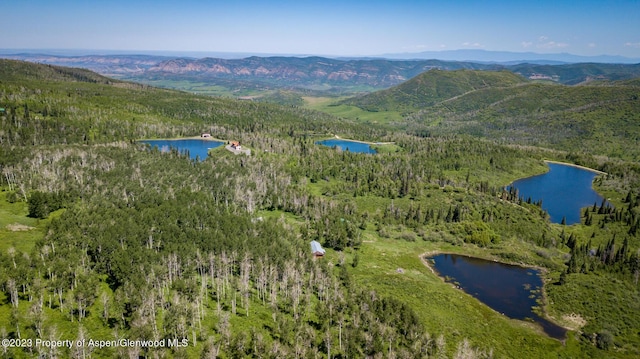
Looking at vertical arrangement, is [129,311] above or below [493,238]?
above

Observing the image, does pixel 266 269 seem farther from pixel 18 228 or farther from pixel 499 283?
pixel 18 228

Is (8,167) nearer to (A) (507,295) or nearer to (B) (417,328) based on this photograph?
(B) (417,328)

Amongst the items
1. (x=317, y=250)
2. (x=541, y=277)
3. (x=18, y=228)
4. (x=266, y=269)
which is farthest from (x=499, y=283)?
(x=18, y=228)

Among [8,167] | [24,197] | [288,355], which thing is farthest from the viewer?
[8,167]

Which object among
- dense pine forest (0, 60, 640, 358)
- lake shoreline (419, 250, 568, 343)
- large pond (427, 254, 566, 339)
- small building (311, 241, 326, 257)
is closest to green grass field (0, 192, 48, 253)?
dense pine forest (0, 60, 640, 358)

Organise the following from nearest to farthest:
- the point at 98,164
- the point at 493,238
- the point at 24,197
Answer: the point at 24,197, the point at 493,238, the point at 98,164

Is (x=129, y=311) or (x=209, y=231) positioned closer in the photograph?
(x=129, y=311)

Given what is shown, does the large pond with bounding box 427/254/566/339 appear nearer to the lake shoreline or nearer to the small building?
the lake shoreline

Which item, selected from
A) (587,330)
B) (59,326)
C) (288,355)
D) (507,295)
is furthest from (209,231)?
(587,330)

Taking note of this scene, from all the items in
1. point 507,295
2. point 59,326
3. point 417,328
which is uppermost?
point 59,326
